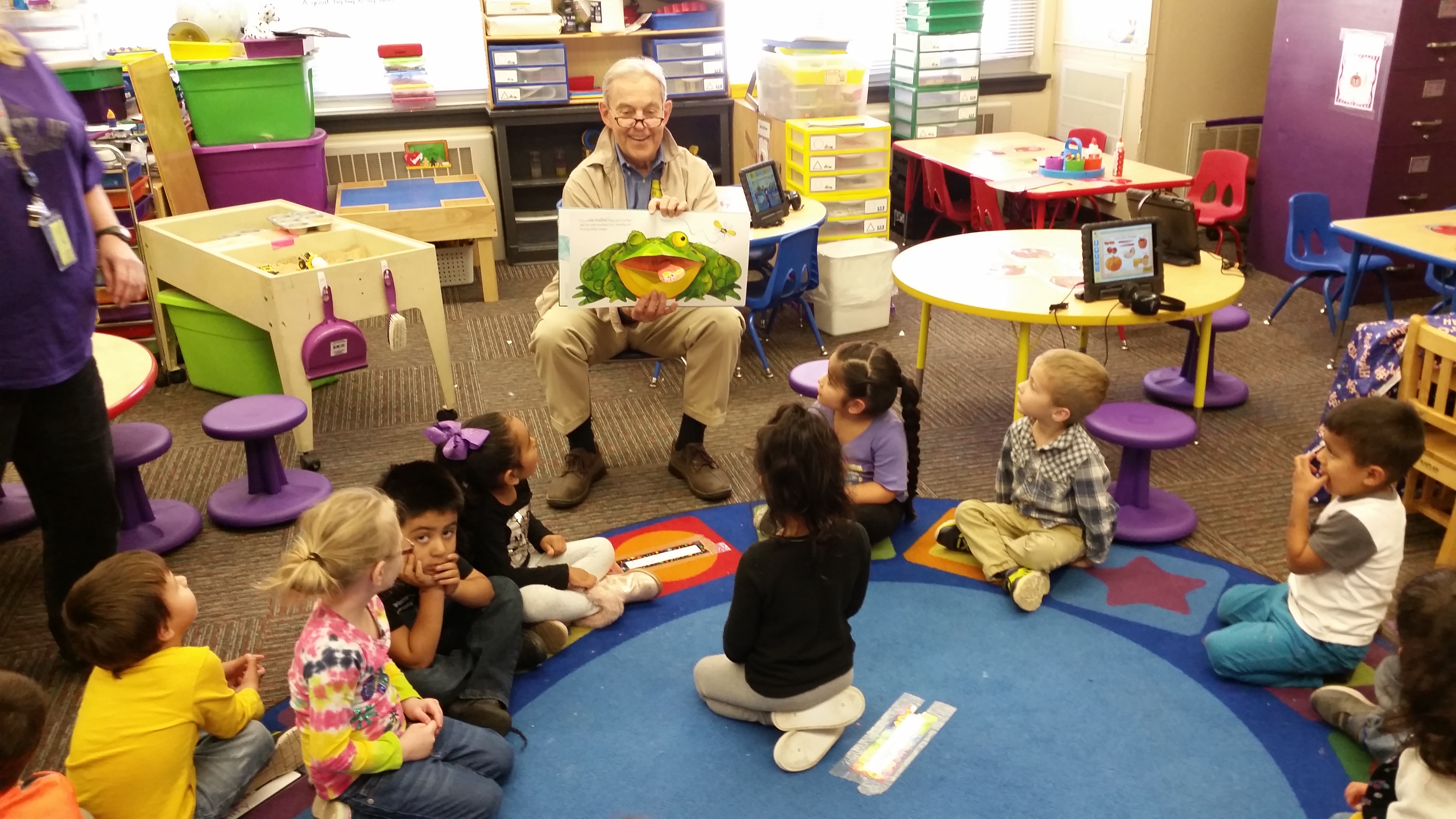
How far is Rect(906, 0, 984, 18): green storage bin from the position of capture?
573cm

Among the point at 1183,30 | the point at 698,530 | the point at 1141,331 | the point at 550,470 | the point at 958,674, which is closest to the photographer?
the point at 958,674

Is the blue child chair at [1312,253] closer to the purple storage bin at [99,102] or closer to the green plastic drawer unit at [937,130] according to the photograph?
the green plastic drawer unit at [937,130]

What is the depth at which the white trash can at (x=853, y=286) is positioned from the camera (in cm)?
469

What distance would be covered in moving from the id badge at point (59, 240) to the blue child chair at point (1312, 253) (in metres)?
4.50

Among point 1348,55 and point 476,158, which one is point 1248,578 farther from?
point 476,158

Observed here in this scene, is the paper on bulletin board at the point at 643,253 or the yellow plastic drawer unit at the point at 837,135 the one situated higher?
the yellow plastic drawer unit at the point at 837,135

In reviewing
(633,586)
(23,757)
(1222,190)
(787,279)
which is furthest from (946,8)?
(23,757)

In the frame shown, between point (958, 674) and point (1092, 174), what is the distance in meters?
3.14

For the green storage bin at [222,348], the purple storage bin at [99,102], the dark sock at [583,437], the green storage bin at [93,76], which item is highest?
the green storage bin at [93,76]

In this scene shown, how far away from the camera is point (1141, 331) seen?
4.79m

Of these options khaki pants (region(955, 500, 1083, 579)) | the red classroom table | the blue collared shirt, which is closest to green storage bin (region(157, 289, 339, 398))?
the blue collared shirt

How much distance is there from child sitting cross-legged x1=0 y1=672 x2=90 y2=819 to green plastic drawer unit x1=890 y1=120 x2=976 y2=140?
5.10 meters

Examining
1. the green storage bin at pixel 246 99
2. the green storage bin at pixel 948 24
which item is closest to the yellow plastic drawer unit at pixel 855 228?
the green storage bin at pixel 948 24

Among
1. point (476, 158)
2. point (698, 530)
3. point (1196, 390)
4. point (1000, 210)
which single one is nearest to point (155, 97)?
point (476, 158)
